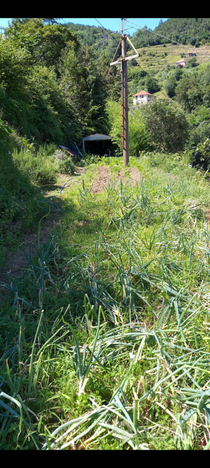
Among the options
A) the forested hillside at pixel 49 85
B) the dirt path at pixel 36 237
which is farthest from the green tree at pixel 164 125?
the dirt path at pixel 36 237

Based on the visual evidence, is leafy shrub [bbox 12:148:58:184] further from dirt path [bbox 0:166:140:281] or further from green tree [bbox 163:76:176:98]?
green tree [bbox 163:76:176:98]

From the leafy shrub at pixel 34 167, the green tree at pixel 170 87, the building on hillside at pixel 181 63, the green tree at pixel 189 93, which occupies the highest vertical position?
the building on hillside at pixel 181 63

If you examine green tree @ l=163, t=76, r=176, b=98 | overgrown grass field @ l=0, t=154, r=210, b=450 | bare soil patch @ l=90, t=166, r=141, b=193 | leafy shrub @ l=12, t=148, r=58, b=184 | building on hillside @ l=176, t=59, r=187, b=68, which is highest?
building on hillside @ l=176, t=59, r=187, b=68

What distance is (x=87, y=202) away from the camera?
4.77 metres

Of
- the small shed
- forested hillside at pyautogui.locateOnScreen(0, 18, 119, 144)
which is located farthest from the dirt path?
the small shed

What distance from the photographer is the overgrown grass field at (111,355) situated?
4.59 ft

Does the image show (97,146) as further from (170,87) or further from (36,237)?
(170,87)

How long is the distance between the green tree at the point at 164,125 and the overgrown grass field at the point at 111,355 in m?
15.2

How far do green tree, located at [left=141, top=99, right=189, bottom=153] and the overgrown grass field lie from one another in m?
15.2

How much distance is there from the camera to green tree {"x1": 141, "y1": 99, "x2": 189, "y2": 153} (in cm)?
1720

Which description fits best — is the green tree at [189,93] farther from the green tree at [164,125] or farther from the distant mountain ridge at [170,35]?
the green tree at [164,125]

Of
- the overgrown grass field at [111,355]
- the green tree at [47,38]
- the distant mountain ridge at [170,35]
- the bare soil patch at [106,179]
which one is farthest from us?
the distant mountain ridge at [170,35]

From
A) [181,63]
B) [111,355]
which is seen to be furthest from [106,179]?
[181,63]
